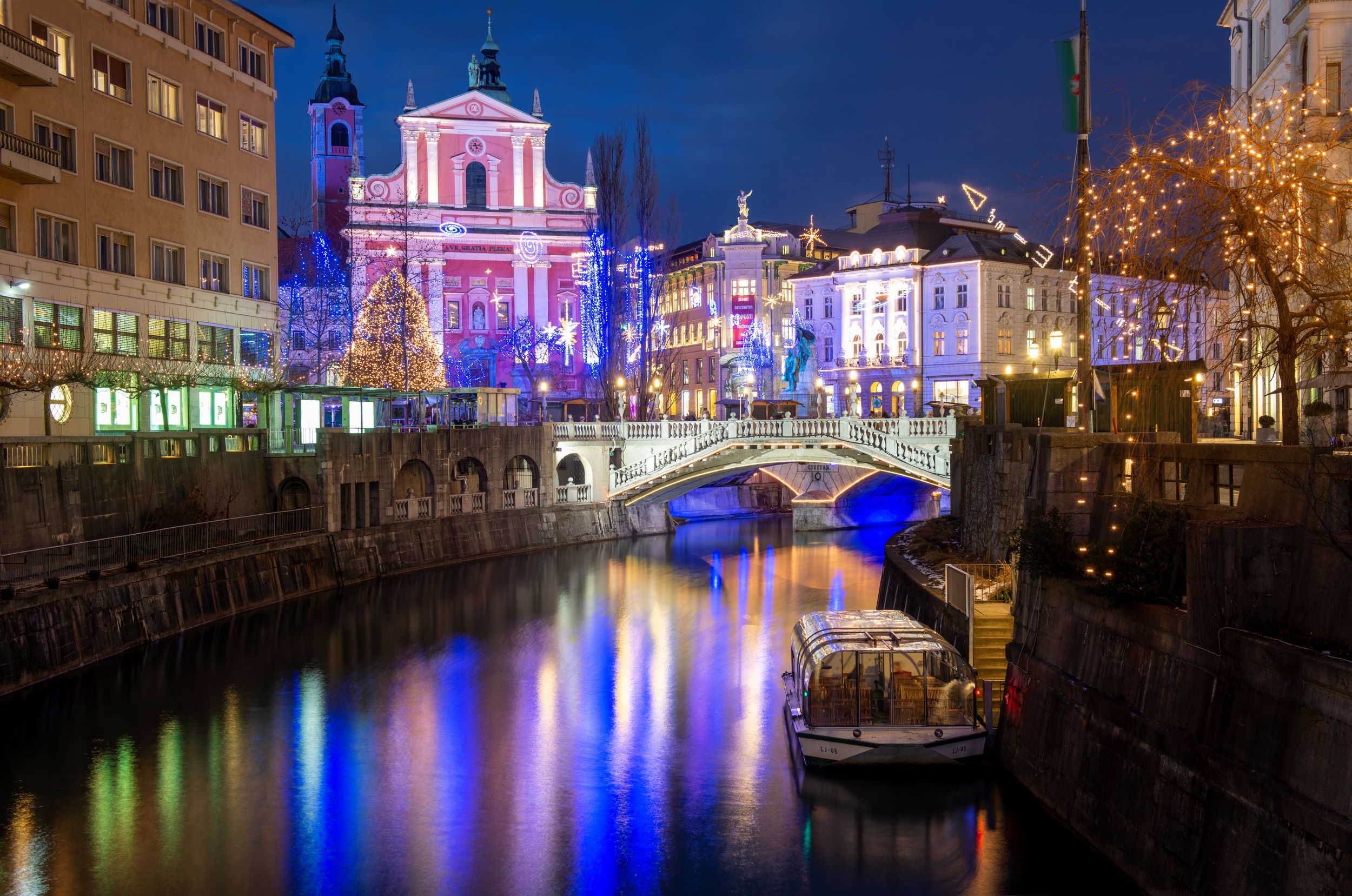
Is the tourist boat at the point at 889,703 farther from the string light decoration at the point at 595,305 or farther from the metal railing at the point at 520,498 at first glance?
the string light decoration at the point at 595,305

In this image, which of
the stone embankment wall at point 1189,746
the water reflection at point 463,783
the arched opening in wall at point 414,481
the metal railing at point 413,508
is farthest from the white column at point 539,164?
the stone embankment wall at point 1189,746

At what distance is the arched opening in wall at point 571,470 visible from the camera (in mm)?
58781

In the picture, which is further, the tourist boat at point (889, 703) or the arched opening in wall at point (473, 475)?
the arched opening in wall at point (473, 475)

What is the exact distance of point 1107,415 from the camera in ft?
81.5

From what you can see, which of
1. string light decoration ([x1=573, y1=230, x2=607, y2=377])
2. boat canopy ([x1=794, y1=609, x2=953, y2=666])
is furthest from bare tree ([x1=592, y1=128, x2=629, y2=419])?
boat canopy ([x1=794, y1=609, x2=953, y2=666])

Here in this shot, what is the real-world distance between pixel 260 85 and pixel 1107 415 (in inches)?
1403

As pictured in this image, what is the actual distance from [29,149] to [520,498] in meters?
24.2

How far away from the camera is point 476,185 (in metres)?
74.4

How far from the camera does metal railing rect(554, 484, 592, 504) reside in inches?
2124

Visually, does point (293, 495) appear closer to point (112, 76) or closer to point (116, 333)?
point (116, 333)

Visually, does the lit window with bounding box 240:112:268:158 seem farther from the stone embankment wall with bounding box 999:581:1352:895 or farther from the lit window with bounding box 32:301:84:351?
the stone embankment wall with bounding box 999:581:1352:895

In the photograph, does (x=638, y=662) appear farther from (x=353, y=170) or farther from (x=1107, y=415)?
(x=353, y=170)

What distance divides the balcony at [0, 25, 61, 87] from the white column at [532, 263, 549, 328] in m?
40.4

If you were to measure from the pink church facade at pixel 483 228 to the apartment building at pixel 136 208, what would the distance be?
24.4 m
